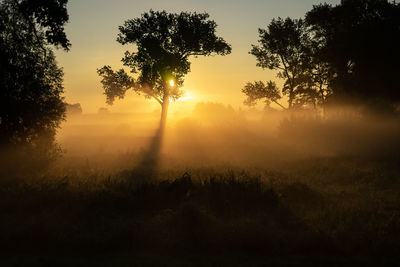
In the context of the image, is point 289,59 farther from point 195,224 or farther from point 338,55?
point 195,224

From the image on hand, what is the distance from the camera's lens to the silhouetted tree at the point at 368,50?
27.9 meters

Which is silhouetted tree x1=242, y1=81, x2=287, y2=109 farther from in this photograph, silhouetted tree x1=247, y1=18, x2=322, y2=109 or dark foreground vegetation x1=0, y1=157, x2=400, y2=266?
dark foreground vegetation x1=0, y1=157, x2=400, y2=266

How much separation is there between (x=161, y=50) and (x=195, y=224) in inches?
1072

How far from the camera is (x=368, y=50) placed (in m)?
28.4

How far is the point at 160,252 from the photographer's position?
25.7 feet

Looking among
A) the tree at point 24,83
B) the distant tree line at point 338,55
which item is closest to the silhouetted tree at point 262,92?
the distant tree line at point 338,55

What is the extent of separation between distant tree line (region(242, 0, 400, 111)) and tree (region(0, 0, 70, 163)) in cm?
2564

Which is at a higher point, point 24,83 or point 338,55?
point 338,55

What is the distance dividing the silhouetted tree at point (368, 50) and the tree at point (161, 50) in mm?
12051

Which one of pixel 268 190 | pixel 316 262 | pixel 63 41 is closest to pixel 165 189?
pixel 268 190

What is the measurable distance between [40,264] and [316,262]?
6.29 meters

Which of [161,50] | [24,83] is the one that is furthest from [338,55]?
[24,83]

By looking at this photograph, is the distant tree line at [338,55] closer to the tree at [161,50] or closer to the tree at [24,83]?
the tree at [161,50]

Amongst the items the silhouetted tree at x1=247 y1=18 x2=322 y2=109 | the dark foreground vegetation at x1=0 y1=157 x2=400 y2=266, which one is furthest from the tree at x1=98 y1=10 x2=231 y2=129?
the dark foreground vegetation at x1=0 y1=157 x2=400 y2=266
